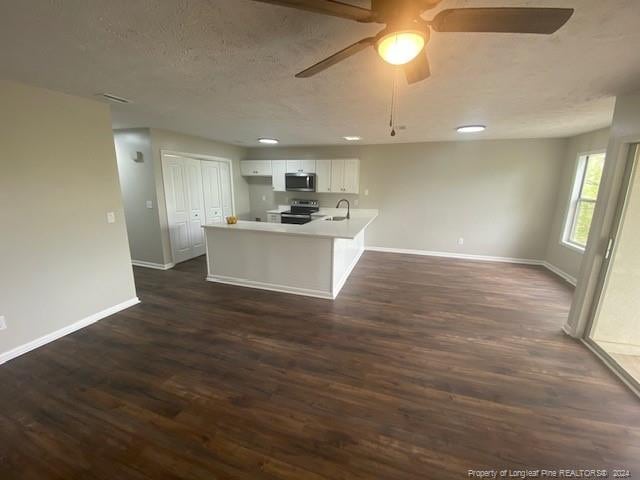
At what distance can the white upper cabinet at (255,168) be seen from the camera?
614 centimetres

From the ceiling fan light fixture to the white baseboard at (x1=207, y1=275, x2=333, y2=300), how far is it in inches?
115

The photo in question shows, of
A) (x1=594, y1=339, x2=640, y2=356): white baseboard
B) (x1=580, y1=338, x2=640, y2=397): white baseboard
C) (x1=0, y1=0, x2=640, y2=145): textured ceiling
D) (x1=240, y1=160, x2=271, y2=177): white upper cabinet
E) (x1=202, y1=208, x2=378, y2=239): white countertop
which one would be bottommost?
(x1=580, y1=338, x2=640, y2=397): white baseboard

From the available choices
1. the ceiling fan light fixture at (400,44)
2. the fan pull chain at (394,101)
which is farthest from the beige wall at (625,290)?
the ceiling fan light fixture at (400,44)

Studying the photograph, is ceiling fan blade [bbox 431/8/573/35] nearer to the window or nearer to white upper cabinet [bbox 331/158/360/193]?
the window

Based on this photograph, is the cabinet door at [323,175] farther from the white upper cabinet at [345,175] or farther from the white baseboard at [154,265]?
the white baseboard at [154,265]

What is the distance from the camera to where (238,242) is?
4.01 m

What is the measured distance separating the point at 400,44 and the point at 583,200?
16.3 ft

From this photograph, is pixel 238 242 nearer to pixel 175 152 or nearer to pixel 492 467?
pixel 175 152

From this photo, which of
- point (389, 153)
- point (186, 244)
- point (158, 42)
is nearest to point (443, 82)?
point (158, 42)

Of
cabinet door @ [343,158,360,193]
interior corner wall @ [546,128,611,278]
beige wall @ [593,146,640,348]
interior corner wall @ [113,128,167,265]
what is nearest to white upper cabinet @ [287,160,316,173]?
cabinet door @ [343,158,360,193]

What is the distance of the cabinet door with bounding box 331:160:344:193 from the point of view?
5656 millimetres

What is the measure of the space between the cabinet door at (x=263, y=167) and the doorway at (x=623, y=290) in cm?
554

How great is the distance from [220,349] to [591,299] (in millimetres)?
3699

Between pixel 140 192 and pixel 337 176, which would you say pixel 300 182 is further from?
pixel 140 192
